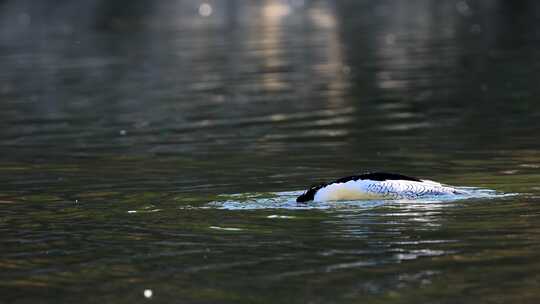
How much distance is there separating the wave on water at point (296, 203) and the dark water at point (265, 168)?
7 centimetres

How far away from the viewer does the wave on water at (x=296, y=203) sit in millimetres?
16734

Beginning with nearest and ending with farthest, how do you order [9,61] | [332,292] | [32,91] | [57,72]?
[332,292] → [32,91] → [57,72] → [9,61]

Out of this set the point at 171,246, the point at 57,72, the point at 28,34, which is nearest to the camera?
the point at 171,246

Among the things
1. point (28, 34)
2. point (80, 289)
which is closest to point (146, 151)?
point (80, 289)

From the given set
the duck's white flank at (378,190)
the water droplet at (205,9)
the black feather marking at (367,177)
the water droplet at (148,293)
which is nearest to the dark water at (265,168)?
the water droplet at (148,293)

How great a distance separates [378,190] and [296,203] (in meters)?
1.12

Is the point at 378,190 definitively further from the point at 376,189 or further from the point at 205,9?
the point at 205,9

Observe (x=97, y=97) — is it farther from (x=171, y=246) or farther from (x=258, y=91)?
(x=171, y=246)

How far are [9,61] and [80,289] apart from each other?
1562 inches

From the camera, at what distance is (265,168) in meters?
21.1

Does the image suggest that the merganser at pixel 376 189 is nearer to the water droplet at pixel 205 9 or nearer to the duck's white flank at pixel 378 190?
the duck's white flank at pixel 378 190

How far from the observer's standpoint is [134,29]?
75.1 metres

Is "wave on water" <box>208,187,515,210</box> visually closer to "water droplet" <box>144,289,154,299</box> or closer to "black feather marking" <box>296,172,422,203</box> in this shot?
"black feather marking" <box>296,172,422,203</box>

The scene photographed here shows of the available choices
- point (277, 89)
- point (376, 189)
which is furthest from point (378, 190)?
point (277, 89)
